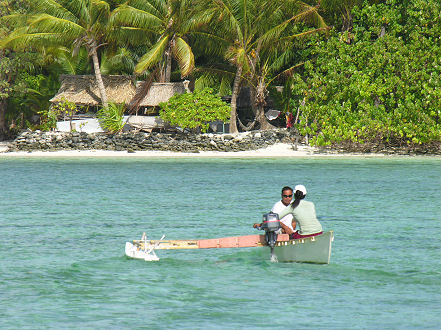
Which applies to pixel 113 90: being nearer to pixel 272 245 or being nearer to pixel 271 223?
pixel 272 245

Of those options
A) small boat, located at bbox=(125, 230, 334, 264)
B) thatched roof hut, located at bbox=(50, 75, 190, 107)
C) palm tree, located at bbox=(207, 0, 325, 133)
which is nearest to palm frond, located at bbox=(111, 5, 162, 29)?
palm tree, located at bbox=(207, 0, 325, 133)

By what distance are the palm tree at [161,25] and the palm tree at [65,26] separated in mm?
1230

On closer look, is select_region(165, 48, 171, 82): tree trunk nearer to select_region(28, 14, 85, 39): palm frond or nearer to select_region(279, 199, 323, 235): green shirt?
select_region(28, 14, 85, 39): palm frond

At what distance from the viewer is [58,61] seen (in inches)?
1753

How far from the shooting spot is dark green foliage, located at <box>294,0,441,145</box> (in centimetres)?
3778

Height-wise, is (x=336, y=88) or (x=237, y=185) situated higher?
(x=336, y=88)

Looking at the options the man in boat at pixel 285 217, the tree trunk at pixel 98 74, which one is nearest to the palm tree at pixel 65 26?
the tree trunk at pixel 98 74

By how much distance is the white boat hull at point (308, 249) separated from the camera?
13.0m

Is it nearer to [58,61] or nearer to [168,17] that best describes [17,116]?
[58,61]

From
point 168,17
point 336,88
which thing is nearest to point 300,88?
point 336,88

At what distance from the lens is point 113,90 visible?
4166 cm

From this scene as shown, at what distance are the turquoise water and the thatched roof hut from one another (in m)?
12.1

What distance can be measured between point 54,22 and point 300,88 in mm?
12507

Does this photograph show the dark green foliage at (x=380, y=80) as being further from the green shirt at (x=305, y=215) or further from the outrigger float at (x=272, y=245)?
the green shirt at (x=305, y=215)
